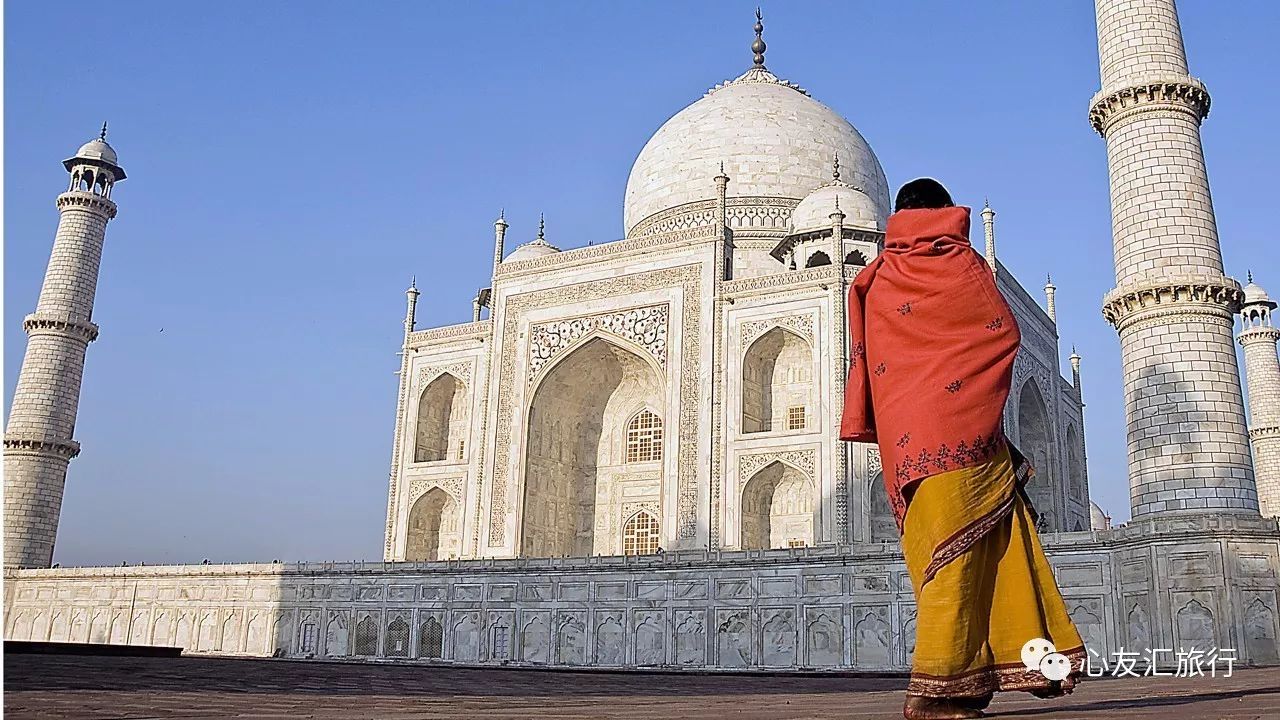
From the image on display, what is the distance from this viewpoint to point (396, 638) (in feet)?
44.9

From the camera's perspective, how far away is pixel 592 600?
41.4 ft

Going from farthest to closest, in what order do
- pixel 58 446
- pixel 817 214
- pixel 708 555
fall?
pixel 817 214
pixel 58 446
pixel 708 555

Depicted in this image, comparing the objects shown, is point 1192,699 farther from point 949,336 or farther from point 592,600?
point 592,600

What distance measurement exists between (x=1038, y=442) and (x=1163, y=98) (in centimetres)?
1103

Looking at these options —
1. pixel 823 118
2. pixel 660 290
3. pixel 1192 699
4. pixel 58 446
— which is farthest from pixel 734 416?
pixel 1192 699

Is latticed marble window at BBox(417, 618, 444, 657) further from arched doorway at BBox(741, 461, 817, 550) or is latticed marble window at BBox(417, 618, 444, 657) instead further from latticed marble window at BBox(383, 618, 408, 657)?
arched doorway at BBox(741, 461, 817, 550)

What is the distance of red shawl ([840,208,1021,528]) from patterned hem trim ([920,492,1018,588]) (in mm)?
168

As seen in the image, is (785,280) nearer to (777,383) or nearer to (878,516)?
(777,383)

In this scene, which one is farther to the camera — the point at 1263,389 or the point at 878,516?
the point at 1263,389

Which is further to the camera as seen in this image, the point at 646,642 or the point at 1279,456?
the point at 1279,456

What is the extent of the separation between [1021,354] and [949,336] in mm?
17061

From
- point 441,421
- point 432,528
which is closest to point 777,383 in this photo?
point 441,421

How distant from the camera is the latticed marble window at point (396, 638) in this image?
534 inches

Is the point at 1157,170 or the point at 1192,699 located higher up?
the point at 1157,170
